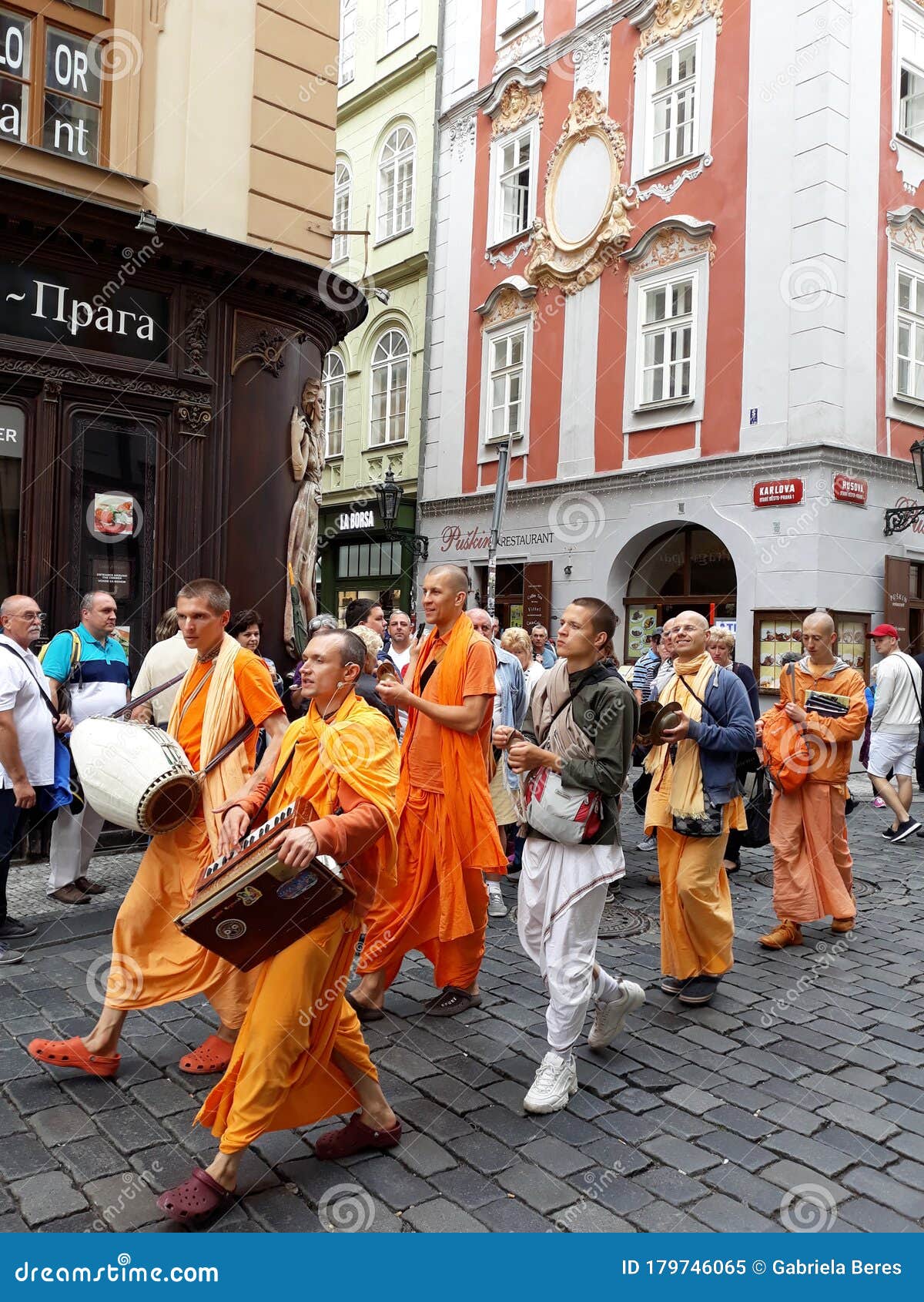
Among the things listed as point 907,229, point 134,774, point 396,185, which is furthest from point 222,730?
point 396,185

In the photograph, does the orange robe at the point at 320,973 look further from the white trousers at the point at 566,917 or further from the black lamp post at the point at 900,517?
the black lamp post at the point at 900,517

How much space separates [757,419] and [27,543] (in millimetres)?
10755

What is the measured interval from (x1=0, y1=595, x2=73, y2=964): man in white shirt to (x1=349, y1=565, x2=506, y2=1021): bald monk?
79.9 inches

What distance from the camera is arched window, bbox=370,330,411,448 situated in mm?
22391

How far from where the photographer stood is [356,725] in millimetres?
3238

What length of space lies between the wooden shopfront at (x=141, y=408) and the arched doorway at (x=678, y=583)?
8.65 metres

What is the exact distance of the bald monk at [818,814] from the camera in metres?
6.00

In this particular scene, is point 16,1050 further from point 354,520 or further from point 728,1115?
point 354,520

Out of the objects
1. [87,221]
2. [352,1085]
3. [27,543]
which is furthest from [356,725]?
[87,221]

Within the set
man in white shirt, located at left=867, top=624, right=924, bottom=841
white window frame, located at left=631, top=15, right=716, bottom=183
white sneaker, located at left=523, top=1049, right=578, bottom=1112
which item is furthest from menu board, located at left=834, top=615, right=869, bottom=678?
white sneaker, located at left=523, top=1049, right=578, bottom=1112

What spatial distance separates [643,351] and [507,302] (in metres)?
3.77

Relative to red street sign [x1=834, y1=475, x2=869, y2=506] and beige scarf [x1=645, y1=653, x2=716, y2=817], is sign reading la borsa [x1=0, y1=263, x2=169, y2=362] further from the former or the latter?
red street sign [x1=834, y1=475, x2=869, y2=506]

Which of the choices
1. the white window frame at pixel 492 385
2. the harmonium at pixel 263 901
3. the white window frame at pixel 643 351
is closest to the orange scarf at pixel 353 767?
the harmonium at pixel 263 901

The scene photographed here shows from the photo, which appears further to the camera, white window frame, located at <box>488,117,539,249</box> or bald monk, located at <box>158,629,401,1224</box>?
white window frame, located at <box>488,117,539,249</box>
